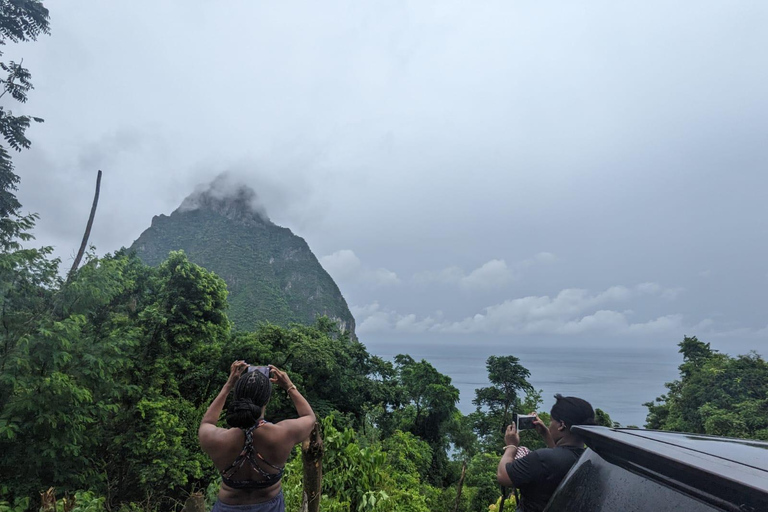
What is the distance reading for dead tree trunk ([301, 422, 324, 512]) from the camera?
9.33 ft

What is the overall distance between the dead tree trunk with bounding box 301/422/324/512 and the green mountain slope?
5653 cm

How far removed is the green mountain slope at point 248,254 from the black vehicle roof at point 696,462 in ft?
192

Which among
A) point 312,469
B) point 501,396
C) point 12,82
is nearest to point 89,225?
point 12,82

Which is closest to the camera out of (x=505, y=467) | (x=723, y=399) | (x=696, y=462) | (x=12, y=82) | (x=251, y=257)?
(x=696, y=462)

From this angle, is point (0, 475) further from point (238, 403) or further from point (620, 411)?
point (620, 411)

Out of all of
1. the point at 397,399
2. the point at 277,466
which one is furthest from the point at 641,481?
the point at 397,399

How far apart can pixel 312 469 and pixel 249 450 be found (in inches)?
44.4

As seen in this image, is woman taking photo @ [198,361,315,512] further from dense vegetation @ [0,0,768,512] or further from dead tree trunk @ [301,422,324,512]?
dense vegetation @ [0,0,768,512]

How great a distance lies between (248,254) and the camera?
81.9 meters

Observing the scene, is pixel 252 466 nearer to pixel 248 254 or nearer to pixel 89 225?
pixel 89 225

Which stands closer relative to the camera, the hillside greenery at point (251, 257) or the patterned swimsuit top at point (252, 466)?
the patterned swimsuit top at point (252, 466)

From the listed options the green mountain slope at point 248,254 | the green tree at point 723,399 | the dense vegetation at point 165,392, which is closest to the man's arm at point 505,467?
the dense vegetation at point 165,392

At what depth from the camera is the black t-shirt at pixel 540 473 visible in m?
2.04

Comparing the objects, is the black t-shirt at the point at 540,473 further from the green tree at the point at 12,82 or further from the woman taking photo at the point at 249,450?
the green tree at the point at 12,82
